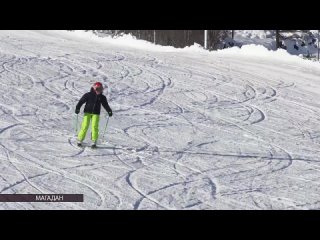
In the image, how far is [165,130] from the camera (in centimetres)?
1645

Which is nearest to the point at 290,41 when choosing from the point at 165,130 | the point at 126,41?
the point at 126,41

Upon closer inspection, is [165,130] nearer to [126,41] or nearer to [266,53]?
[266,53]

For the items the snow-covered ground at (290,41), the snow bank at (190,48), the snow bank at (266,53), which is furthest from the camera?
the snow-covered ground at (290,41)

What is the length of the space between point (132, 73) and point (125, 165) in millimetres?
9052

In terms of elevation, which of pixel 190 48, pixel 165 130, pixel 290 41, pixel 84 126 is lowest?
pixel 290 41

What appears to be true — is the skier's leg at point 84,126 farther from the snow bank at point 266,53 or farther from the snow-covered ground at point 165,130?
the snow bank at point 266,53

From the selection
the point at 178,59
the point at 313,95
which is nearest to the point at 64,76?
the point at 178,59

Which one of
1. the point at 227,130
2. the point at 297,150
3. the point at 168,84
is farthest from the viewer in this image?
the point at 168,84

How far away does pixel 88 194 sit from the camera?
39.1 ft

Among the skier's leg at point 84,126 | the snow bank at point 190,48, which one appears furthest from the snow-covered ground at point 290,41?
the skier's leg at point 84,126

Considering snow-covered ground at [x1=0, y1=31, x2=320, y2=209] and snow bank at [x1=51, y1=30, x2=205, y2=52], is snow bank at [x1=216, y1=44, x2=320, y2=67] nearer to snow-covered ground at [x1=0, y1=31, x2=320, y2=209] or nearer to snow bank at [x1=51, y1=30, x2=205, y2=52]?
snow-covered ground at [x1=0, y1=31, x2=320, y2=209]

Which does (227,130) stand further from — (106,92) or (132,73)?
(132,73)

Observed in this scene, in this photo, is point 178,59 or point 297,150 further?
point 178,59

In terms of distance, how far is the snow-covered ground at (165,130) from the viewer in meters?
12.4
